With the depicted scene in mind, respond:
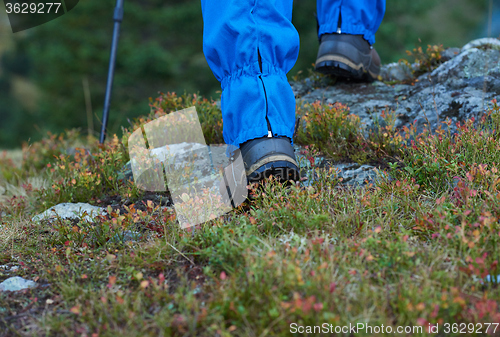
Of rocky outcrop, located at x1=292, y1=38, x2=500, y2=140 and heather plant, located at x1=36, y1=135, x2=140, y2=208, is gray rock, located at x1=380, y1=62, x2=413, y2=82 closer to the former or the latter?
rocky outcrop, located at x1=292, y1=38, x2=500, y2=140

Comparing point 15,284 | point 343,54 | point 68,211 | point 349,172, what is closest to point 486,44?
point 343,54

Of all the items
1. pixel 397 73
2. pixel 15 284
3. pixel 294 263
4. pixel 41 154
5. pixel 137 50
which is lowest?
pixel 15 284

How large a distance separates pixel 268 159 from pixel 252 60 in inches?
25.9

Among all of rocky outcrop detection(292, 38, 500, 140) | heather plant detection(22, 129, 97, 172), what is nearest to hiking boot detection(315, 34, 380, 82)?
rocky outcrop detection(292, 38, 500, 140)

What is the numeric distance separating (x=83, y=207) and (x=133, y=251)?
1.15 m

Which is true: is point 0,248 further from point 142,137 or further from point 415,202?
point 415,202

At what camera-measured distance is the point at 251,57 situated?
240cm

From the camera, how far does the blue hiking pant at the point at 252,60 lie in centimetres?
237

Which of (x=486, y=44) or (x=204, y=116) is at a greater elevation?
(x=486, y=44)

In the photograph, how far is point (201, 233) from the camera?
2.15m

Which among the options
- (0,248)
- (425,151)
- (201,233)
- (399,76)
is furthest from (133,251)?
(399,76)

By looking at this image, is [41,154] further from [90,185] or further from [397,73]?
[397,73]

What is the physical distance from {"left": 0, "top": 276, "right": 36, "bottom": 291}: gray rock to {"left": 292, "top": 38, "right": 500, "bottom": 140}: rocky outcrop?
2802mm

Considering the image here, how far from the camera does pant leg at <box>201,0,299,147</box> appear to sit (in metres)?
2.37
